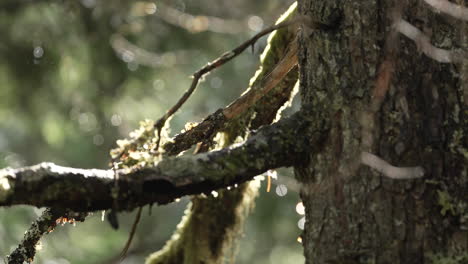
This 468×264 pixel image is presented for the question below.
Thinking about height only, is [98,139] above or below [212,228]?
above

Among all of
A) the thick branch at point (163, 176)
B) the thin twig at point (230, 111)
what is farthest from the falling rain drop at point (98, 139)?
the thick branch at point (163, 176)

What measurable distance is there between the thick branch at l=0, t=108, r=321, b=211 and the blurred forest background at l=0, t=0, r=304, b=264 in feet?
5.69

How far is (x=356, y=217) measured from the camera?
5.48 ft

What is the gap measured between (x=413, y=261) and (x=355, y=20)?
23.5 inches

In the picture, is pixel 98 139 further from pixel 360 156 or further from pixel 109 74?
pixel 360 156

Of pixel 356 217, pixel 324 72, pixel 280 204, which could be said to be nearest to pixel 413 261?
pixel 356 217

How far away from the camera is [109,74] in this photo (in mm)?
6441

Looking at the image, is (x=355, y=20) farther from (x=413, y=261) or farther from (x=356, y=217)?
(x=413, y=261)

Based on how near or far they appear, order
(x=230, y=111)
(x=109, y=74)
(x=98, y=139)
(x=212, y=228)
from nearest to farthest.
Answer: (x=230, y=111)
(x=212, y=228)
(x=109, y=74)
(x=98, y=139)

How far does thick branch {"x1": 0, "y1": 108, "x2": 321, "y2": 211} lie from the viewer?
1.56 meters

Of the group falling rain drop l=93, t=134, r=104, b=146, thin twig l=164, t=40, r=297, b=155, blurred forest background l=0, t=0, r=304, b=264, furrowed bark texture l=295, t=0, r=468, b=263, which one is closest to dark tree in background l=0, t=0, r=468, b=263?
furrowed bark texture l=295, t=0, r=468, b=263

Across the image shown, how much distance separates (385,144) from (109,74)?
5011 millimetres

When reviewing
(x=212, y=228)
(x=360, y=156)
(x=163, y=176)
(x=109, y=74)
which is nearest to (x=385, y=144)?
(x=360, y=156)

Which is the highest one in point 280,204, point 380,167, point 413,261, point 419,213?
point 280,204
